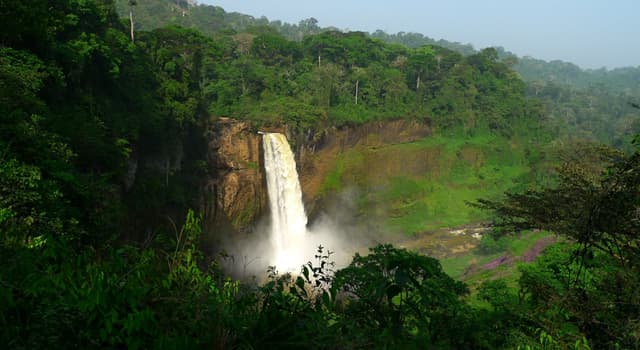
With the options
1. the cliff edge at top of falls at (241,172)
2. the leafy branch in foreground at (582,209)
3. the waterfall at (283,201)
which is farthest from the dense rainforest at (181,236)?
the waterfall at (283,201)

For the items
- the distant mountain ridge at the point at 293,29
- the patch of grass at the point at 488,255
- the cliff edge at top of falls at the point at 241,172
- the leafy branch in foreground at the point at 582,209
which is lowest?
the patch of grass at the point at 488,255

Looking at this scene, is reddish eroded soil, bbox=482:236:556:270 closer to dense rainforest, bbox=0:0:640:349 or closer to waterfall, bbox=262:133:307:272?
dense rainforest, bbox=0:0:640:349

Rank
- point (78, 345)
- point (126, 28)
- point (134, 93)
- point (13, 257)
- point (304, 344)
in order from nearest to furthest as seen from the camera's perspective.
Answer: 1. point (78, 345)
2. point (304, 344)
3. point (13, 257)
4. point (134, 93)
5. point (126, 28)

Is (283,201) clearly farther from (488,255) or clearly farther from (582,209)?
(582,209)

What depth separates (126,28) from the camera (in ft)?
69.5

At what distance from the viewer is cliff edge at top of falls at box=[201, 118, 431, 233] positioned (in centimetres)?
2210

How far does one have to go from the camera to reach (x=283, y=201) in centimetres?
2538

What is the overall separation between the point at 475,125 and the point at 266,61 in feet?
72.1

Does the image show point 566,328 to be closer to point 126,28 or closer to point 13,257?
point 13,257

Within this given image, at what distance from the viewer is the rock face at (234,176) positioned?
73.0 ft

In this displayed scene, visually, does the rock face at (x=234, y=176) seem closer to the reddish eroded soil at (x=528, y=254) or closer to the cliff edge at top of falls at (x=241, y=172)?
the cliff edge at top of falls at (x=241, y=172)

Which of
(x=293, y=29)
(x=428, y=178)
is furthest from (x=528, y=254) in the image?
(x=293, y=29)

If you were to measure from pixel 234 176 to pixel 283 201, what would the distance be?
12.6 feet

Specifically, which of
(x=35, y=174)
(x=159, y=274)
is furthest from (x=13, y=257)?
(x=35, y=174)
